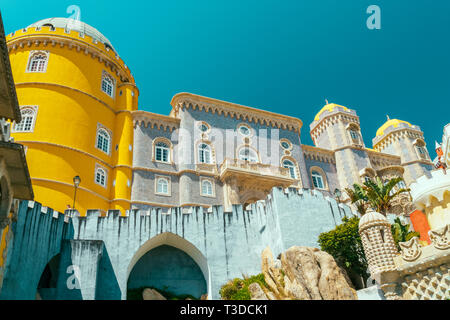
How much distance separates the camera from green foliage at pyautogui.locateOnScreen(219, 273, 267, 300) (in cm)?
1922

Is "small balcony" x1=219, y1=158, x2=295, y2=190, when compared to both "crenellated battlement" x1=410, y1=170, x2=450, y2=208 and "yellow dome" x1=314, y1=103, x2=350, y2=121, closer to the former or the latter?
"crenellated battlement" x1=410, y1=170, x2=450, y2=208

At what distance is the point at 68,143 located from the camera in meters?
28.2

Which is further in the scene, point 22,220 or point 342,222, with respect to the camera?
point 342,222

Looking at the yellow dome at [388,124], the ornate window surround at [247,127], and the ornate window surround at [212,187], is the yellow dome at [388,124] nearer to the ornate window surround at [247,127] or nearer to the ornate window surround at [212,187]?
the ornate window surround at [247,127]

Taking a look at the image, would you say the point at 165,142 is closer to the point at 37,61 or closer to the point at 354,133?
the point at 37,61

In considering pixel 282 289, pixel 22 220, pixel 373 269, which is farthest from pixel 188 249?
pixel 373 269

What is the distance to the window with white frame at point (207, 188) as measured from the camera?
3094 centimetres

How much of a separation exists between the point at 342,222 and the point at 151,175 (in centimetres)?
1455

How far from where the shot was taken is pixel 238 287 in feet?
66.2

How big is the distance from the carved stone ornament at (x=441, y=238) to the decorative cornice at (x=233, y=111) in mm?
23681

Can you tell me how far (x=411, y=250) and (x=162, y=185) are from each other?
64.7 ft
